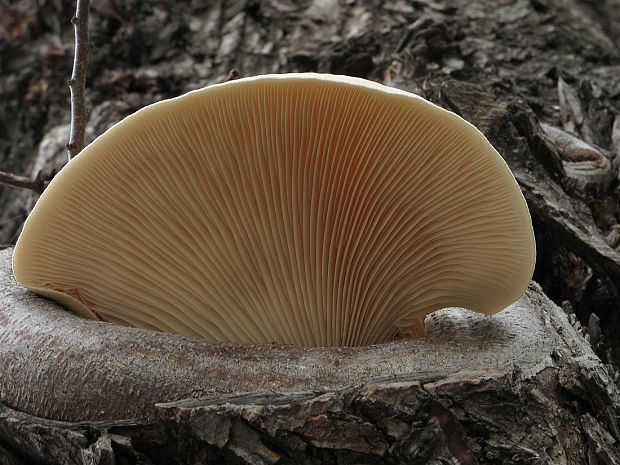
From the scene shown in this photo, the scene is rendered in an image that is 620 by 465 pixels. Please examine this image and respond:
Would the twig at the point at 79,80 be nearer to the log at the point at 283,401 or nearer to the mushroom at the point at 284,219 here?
the mushroom at the point at 284,219

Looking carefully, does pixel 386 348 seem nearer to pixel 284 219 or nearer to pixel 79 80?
pixel 284 219

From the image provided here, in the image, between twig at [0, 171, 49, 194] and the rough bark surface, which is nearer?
the rough bark surface

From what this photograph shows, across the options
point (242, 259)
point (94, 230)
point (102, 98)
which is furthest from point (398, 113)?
point (102, 98)

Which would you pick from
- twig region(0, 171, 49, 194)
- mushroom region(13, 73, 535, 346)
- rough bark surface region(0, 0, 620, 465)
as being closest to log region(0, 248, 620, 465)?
rough bark surface region(0, 0, 620, 465)

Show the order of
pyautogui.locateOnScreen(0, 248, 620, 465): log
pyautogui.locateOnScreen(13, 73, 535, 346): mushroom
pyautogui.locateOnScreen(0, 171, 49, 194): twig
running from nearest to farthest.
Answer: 1. pyautogui.locateOnScreen(0, 248, 620, 465): log
2. pyautogui.locateOnScreen(13, 73, 535, 346): mushroom
3. pyautogui.locateOnScreen(0, 171, 49, 194): twig

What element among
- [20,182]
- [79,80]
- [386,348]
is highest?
[79,80]

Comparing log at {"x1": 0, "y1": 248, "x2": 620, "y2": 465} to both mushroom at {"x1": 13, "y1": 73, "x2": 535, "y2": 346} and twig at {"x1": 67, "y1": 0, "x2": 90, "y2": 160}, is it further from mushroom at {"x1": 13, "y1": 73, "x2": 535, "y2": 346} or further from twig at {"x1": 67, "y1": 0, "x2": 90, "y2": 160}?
twig at {"x1": 67, "y1": 0, "x2": 90, "y2": 160}

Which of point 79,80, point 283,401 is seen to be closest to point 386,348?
point 283,401

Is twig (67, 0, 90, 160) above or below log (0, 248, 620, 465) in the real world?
above
